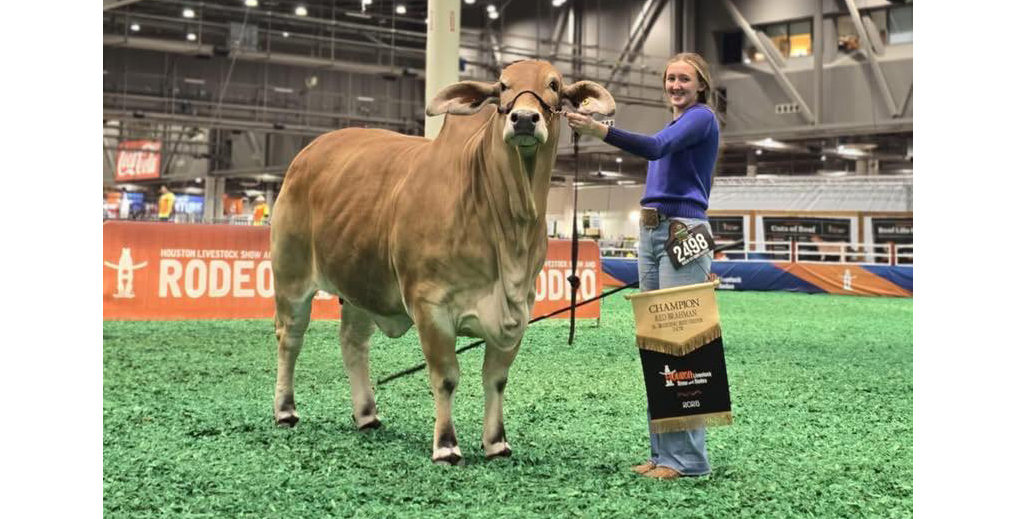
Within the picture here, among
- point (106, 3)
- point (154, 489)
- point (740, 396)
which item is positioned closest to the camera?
point (154, 489)

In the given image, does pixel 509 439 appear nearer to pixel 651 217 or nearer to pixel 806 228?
pixel 651 217

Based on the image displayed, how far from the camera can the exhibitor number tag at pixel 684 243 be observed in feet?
12.2

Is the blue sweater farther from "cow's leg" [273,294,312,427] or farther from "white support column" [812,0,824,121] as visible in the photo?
"white support column" [812,0,824,121]

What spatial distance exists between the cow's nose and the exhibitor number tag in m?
0.73

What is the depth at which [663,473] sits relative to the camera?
146 inches

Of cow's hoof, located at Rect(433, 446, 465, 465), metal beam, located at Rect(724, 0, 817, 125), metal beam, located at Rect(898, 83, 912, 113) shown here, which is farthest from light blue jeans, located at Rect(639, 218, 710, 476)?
metal beam, located at Rect(724, 0, 817, 125)

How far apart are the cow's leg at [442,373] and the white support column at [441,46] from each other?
5109 millimetres

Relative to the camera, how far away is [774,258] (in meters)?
21.6

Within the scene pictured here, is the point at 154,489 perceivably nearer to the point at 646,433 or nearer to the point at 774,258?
the point at 646,433

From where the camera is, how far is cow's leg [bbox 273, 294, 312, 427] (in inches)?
188

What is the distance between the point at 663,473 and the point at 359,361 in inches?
70.6

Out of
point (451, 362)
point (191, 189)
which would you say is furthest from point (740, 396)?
point (191, 189)

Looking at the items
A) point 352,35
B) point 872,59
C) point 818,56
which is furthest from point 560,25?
point 872,59

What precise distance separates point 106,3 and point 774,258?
589 inches
